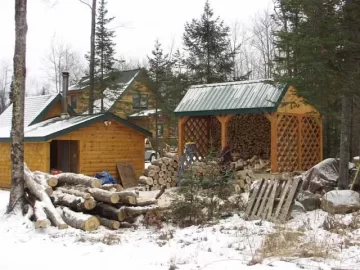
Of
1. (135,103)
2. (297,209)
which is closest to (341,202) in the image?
(297,209)

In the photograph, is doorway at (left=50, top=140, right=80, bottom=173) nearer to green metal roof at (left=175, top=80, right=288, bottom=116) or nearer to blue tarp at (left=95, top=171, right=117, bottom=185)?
blue tarp at (left=95, top=171, right=117, bottom=185)

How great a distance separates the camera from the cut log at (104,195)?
28.1 ft

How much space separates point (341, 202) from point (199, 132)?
10.9m

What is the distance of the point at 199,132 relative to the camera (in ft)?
62.2

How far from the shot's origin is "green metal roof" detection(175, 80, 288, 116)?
15.3 metres

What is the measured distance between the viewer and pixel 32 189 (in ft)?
31.4

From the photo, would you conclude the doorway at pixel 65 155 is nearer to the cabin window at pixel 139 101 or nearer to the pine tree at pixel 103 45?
the pine tree at pixel 103 45

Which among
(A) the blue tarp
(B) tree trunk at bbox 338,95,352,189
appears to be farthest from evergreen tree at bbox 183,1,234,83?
(B) tree trunk at bbox 338,95,352,189

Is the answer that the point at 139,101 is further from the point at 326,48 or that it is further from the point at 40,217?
the point at 40,217

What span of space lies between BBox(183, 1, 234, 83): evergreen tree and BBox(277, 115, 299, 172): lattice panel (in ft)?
38.1

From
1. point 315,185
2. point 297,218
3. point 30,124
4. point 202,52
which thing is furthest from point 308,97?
point 202,52

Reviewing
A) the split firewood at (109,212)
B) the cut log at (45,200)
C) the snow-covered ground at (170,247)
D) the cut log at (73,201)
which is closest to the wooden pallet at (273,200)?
the snow-covered ground at (170,247)

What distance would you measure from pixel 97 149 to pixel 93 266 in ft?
36.5

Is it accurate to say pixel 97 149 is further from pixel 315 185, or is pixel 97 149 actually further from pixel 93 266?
pixel 93 266
